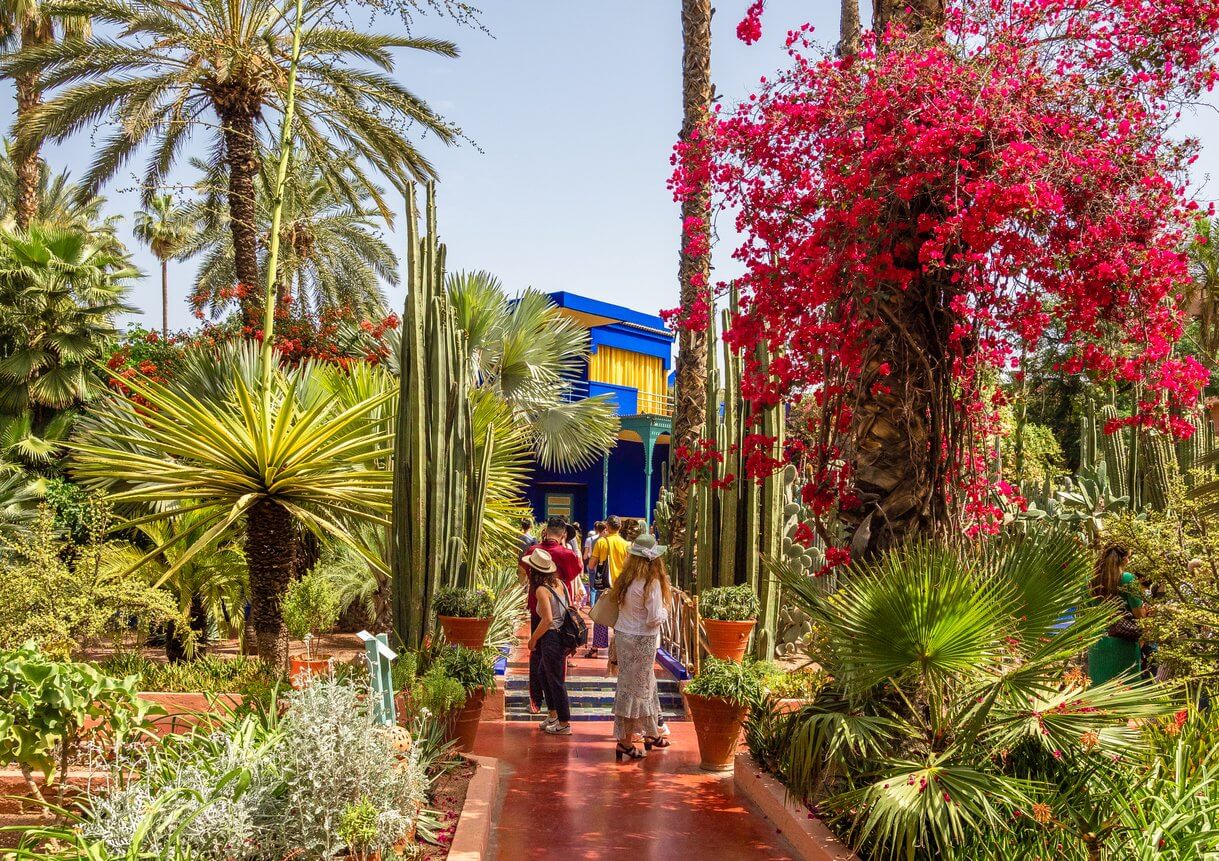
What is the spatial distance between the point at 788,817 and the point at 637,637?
1.90 metres

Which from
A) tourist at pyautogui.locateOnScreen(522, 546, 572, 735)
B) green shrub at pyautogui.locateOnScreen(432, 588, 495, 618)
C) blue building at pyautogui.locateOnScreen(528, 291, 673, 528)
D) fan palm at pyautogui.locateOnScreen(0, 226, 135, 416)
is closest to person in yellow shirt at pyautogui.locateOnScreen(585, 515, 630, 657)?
tourist at pyautogui.locateOnScreen(522, 546, 572, 735)

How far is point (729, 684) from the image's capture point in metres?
6.59

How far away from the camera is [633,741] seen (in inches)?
276

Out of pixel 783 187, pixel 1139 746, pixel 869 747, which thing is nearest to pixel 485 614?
pixel 869 747

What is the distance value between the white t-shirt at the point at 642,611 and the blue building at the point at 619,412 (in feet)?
60.7

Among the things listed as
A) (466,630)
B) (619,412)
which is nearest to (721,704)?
(466,630)

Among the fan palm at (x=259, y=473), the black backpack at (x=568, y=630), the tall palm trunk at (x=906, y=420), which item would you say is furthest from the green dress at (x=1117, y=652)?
the fan palm at (x=259, y=473)

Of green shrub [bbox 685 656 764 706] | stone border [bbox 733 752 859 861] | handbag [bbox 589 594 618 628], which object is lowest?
stone border [bbox 733 752 859 861]

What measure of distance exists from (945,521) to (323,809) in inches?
140

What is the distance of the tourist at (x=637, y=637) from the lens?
6.91m

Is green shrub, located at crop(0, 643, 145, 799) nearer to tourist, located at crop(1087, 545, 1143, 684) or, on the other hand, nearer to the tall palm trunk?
the tall palm trunk

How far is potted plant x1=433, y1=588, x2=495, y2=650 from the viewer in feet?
24.5

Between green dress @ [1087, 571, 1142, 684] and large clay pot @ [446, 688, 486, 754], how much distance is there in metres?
4.77

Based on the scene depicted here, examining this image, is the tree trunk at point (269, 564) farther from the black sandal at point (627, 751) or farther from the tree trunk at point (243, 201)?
the tree trunk at point (243, 201)
